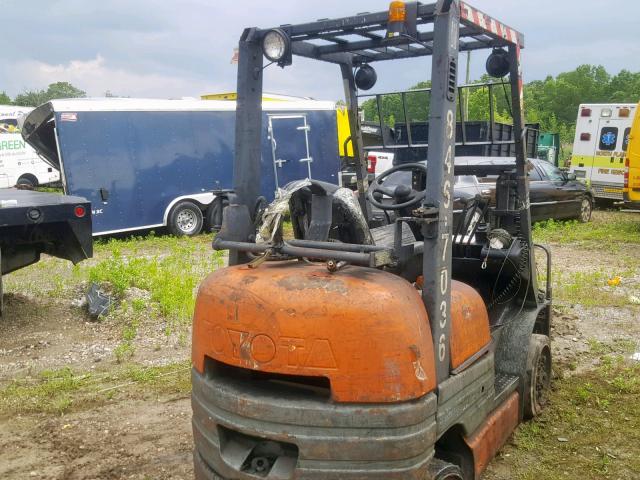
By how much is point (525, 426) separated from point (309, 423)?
2432mm

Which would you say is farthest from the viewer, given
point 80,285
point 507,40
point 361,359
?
point 80,285

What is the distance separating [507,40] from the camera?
4.09 m

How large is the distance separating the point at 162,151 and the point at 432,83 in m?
11.3

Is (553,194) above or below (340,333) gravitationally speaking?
below

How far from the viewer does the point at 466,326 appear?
3.52 m

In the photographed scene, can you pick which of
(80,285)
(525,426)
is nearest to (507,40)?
(525,426)

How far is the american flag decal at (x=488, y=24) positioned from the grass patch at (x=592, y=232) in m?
9.28

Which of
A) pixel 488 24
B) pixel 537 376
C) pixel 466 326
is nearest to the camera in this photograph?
pixel 466 326

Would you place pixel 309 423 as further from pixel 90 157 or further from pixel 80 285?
pixel 90 157

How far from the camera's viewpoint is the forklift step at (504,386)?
402cm

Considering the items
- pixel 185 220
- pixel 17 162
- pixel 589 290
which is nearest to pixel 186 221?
pixel 185 220

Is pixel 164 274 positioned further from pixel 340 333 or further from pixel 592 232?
pixel 592 232

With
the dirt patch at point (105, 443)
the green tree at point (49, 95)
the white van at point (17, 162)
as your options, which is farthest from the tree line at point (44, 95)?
the dirt patch at point (105, 443)

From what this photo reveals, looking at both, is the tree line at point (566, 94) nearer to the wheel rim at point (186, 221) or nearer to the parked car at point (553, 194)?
the parked car at point (553, 194)
